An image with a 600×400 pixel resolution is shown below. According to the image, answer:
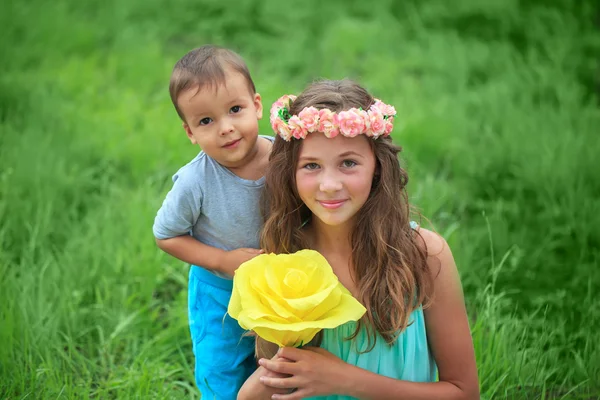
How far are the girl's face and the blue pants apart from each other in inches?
21.3

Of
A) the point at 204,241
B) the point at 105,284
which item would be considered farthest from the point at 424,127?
the point at 204,241

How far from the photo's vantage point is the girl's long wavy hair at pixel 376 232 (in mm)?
2061

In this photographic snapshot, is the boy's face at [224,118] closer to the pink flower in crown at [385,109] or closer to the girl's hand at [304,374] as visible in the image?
the pink flower in crown at [385,109]

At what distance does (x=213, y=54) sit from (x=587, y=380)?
1.77 meters

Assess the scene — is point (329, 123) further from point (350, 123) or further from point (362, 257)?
point (362, 257)

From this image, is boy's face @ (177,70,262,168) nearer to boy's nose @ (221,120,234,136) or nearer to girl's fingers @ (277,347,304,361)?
boy's nose @ (221,120,234,136)

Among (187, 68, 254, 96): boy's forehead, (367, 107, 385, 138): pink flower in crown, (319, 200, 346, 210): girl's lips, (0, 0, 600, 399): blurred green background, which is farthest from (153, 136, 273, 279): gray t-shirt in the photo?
(0, 0, 600, 399): blurred green background

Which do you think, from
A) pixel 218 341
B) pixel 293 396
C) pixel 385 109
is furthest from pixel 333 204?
pixel 218 341

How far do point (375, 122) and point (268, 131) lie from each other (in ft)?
6.33

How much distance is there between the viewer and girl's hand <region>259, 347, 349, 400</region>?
1941 mm

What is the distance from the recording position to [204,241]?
2.37 m

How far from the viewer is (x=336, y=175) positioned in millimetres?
1994

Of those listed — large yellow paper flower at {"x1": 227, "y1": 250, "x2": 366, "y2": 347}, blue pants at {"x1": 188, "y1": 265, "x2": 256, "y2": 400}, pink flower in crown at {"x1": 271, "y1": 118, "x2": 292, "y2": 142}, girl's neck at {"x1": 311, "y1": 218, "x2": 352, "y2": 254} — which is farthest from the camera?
blue pants at {"x1": 188, "y1": 265, "x2": 256, "y2": 400}

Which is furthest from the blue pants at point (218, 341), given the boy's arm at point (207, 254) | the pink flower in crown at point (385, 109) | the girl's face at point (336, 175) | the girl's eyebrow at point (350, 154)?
the pink flower in crown at point (385, 109)
